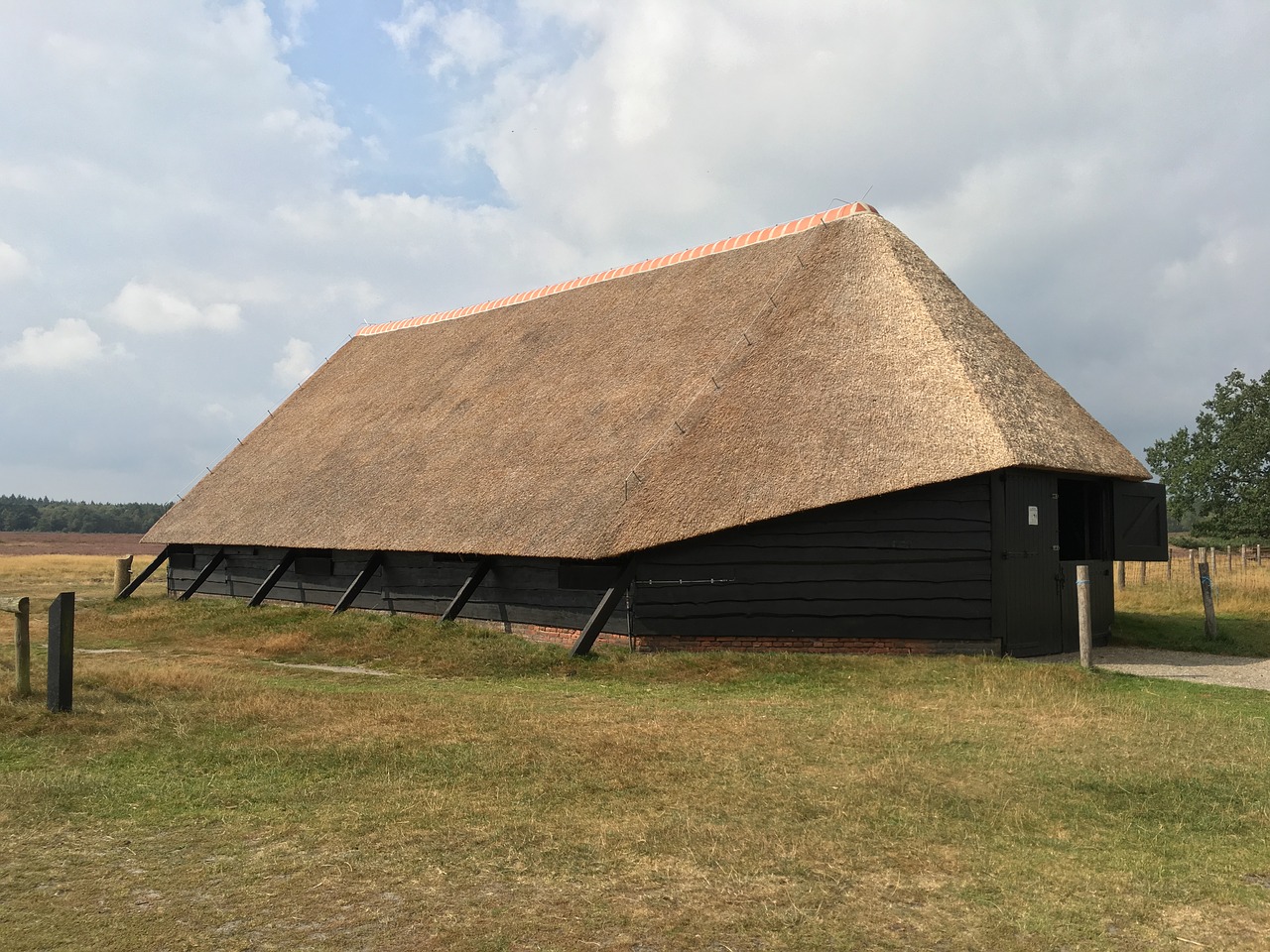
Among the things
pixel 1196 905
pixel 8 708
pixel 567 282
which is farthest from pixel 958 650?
pixel 567 282

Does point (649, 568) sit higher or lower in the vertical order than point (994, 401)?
lower

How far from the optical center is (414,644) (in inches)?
617

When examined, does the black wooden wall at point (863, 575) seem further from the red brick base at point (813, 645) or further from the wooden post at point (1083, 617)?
the wooden post at point (1083, 617)

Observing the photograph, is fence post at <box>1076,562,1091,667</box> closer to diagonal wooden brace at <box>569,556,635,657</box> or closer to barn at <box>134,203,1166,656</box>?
barn at <box>134,203,1166,656</box>

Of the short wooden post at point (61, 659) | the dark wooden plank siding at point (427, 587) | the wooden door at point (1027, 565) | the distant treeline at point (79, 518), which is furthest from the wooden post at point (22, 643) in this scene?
the distant treeline at point (79, 518)

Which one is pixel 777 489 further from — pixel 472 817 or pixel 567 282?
pixel 567 282

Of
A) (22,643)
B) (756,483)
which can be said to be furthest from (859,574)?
(22,643)

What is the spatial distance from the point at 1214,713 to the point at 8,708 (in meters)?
11.4

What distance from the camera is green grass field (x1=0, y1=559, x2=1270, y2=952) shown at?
15.3ft

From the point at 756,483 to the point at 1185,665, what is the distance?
6544 mm

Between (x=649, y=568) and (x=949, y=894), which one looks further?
(x=649, y=568)

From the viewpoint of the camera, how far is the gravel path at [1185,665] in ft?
42.1

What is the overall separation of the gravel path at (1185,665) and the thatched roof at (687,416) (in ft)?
9.06

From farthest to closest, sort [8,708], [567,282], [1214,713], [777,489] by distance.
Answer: [567,282]
[777,489]
[1214,713]
[8,708]
